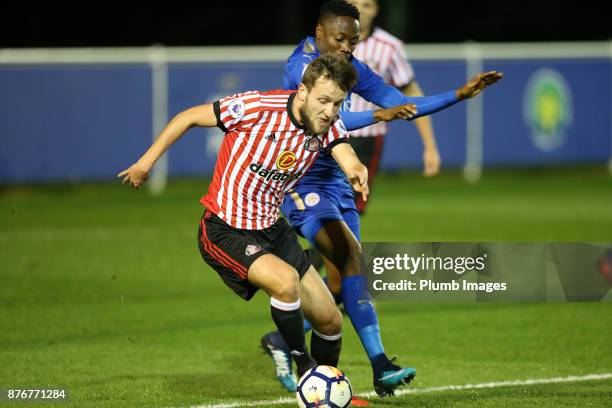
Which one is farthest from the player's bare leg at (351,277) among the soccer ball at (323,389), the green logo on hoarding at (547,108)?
the green logo on hoarding at (547,108)

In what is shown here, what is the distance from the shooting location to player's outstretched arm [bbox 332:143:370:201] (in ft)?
19.8

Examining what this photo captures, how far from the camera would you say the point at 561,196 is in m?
18.7

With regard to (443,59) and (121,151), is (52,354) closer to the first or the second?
(121,151)

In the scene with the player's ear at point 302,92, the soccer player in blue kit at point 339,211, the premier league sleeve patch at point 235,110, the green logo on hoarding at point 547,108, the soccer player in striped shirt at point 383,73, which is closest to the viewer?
the player's ear at point 302,92

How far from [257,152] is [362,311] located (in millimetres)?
1280

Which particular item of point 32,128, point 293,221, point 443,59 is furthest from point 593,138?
point 293,221

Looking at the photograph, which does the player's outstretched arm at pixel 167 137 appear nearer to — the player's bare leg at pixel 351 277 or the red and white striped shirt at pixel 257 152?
the red and white striped shirt at pixel 257 152

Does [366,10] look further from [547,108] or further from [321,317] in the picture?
[547,108]

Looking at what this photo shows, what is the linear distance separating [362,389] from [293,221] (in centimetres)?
109

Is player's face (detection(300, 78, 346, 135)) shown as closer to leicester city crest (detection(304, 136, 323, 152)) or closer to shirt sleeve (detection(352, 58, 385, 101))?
leicester city crest (detection(304, 136, 323, 152))

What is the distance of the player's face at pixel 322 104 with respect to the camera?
6.05 metres

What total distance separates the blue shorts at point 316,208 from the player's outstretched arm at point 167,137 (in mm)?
1232

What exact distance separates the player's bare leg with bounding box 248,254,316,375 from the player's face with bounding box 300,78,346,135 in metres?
0.72

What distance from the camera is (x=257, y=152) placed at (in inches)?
248
